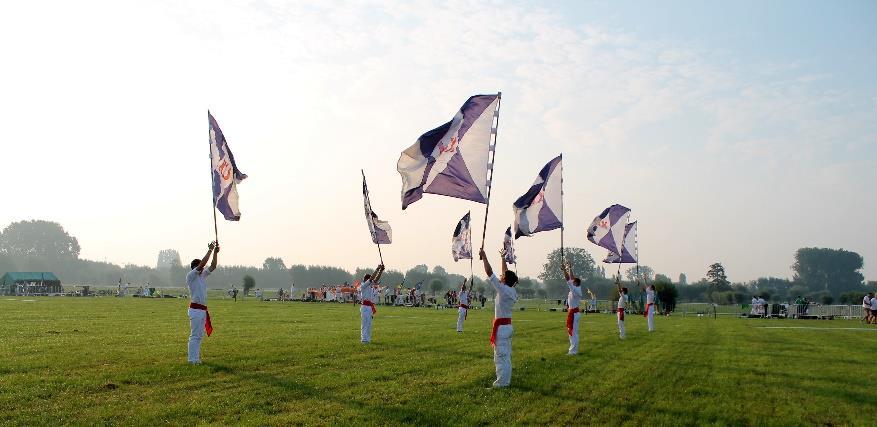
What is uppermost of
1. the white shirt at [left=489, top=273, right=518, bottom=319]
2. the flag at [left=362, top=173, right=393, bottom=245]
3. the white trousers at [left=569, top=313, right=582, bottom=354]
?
the flag at [left=362, top=173, right=393, bottom=245]

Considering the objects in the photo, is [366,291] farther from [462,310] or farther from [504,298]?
[504,298]

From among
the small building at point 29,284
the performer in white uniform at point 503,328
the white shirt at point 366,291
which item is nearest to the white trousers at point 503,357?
the performer in white uniform at point 503,328

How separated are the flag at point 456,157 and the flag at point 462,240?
21456 millimetres

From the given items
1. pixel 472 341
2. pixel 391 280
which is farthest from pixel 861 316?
pixel 391 280

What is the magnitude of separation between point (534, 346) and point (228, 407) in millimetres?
15603

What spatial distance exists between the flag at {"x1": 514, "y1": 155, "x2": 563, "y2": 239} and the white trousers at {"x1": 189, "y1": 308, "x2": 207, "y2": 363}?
12241 mm

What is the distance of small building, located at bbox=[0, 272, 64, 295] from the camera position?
312 feet

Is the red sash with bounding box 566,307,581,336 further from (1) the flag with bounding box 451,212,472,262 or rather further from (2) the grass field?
(1) the flag with bounding box 451,212,472,262

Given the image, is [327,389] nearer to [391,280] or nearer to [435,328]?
[435,328]

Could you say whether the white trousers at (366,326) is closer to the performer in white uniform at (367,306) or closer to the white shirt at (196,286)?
the performer in white uniform at (367,306)

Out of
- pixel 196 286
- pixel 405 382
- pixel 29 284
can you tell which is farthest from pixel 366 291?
pixel 29 284

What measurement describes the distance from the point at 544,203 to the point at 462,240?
15.1 metres

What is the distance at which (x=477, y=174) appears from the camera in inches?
762

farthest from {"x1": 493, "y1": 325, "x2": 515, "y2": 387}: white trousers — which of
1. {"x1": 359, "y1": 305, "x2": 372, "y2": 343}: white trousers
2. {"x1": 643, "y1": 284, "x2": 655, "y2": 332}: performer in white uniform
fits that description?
{"x1": 643, "y1": 284, "x2": 655, "y2": 332}: performer in white uniform
